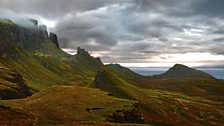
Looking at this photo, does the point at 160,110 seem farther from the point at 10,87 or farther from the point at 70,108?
the point at 70,108

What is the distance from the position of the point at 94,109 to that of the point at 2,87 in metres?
67.8

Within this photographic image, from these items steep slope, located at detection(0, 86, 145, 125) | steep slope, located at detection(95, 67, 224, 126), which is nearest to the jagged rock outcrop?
steep slope, located at detection(0, 86, 145, 125)

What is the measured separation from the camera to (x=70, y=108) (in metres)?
87.4

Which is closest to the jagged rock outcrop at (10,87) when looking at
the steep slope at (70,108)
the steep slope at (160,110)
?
the steep slope at (70,108)

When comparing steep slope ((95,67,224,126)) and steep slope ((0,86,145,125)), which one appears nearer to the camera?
steep slope ((0,86,145,125))

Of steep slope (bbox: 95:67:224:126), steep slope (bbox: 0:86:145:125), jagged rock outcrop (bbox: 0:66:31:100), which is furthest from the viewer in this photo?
steep slope (bbox: 95:67:224:126)

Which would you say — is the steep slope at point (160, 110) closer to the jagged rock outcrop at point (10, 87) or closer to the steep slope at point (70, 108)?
the jagged rock outcrop at point (10, 87)

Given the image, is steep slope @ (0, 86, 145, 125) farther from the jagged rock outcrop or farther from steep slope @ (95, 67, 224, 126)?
steep slope @ (95, 67, 224, 126)

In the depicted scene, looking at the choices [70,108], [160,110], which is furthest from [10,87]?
[160,110]

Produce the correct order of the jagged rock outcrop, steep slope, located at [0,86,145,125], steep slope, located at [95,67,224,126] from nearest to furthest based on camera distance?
steep slope, located at [0,86,145,125] < the jagged rock outcrop < steep slope, located at [95,67,224,126]

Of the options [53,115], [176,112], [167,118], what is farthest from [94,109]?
[176,112]

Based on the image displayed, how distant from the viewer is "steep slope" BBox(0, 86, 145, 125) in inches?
2938

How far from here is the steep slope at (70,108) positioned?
74.6m

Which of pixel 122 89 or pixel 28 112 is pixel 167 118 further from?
pixel 28 112
